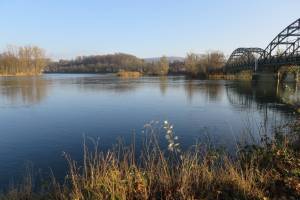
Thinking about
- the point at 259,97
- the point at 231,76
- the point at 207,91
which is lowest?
the point at 259,97

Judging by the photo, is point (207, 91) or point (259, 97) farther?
point (207, 91)

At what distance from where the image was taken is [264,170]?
7.97m

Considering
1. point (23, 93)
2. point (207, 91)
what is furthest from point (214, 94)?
point (23, 93)

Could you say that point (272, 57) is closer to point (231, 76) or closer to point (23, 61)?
point (231, 76)

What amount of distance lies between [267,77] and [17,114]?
207ft

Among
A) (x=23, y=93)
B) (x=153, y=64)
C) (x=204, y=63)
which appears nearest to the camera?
(x=23, y=93)

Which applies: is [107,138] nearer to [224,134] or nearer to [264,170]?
[224,134]

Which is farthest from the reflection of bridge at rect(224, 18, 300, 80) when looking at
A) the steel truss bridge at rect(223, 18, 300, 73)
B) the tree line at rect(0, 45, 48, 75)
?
the tree line at rect(0, 45, 48, 75)

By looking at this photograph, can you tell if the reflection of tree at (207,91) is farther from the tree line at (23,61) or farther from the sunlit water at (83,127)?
the tree line at (23,61)

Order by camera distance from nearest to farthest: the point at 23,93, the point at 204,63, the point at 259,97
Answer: the point at 259,97 → the point at 23,93 → the point at 204,63

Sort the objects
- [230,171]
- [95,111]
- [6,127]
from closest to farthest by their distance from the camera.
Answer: [230,171] < [6,127] < [95,111]

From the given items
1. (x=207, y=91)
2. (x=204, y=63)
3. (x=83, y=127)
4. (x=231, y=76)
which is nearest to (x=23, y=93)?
(x=207, y=91)

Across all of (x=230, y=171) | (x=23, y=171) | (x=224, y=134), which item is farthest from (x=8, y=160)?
(x=224, y=134)

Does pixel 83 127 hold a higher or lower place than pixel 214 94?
lower
